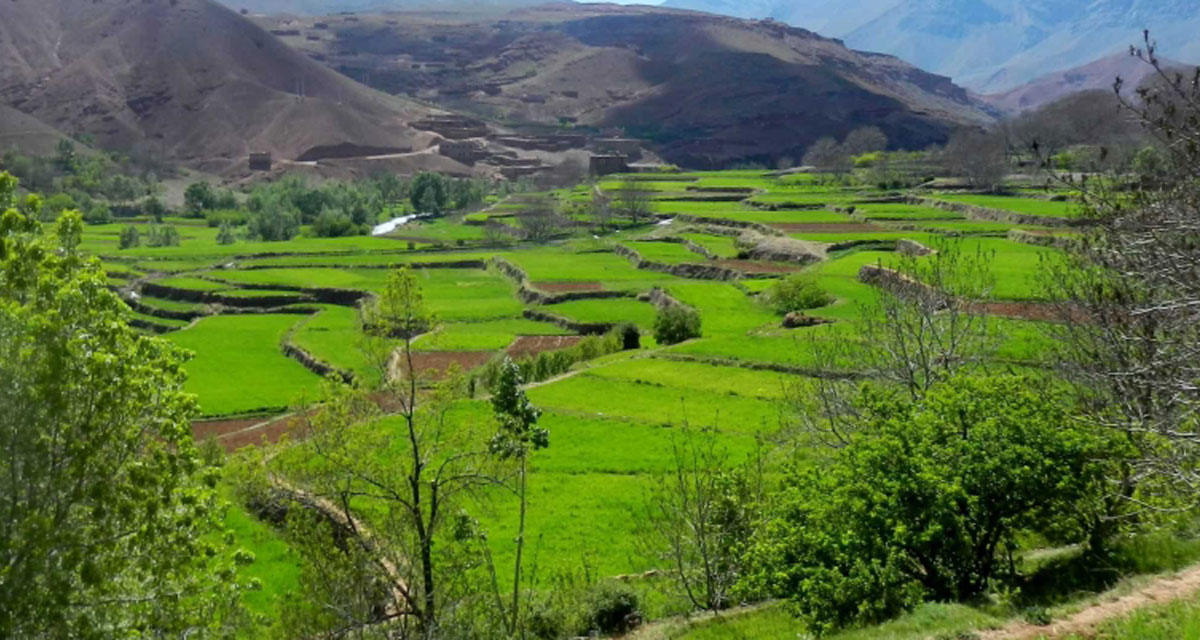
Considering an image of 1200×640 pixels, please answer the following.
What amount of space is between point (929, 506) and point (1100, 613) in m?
2.83

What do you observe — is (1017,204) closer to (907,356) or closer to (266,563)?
(907,356)

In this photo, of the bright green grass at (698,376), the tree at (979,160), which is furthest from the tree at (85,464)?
the tree at (979,160)

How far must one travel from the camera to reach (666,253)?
91.0 meters

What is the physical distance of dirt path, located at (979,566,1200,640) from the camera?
42.8 ft

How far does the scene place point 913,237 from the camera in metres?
80.8

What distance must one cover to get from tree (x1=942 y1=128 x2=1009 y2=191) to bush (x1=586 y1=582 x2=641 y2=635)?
4261 inches

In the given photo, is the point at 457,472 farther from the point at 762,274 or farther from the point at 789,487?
the point at 762,274

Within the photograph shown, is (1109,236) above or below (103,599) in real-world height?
above

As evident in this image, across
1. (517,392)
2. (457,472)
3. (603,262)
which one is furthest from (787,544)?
(603,262)

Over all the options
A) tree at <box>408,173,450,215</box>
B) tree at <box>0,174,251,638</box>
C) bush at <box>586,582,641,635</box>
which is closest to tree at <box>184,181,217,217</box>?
tree at <box>408,173,450,215</box>

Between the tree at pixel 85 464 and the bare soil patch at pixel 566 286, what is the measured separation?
2525 inches

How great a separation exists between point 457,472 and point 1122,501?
12.7 metres

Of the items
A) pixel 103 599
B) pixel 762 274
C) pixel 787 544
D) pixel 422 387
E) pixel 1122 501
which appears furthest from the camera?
pixel 762 274

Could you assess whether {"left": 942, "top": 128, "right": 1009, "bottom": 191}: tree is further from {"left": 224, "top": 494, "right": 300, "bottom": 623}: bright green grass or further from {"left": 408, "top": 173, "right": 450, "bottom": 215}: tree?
{"left": 224, "top": 494, "right": 300, "bottom": 623}: bright green grass
